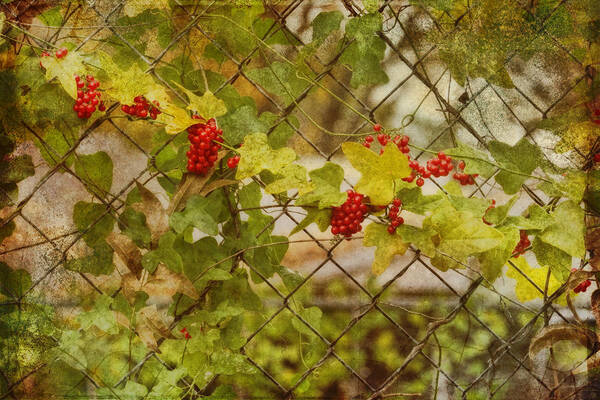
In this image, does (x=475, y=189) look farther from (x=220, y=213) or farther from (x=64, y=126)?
(x=64, y=126)

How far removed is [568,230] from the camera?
0.91 m

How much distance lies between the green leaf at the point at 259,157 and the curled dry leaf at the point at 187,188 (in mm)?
68

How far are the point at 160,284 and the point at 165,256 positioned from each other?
0.05 meters

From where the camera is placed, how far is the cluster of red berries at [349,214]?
35.1 inches

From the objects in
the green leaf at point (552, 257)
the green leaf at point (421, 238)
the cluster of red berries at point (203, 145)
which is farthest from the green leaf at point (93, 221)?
the green leaf at point (552, 257)

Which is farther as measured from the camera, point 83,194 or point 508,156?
point 83,194

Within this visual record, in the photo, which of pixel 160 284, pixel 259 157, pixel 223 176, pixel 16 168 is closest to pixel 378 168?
pixel 259 157

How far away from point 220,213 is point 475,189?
481 mm

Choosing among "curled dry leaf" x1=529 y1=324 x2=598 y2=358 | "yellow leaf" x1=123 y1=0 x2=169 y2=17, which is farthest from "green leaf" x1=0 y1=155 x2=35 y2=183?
"curled dry leaf" x1=529 y1=324 x2=598 y2=358

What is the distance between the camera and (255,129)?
0.97 m

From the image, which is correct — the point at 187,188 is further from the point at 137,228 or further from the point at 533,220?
the point at 533,220

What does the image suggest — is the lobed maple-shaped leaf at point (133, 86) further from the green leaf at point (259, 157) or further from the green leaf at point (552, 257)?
the green leaf at point (552, 257)

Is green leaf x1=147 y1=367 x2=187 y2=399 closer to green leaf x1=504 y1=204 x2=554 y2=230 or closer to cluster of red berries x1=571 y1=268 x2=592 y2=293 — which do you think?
green leaf x1=504 y1=204 x2=554 y2=230

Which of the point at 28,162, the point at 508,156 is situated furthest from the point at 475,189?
the point at 28,162
